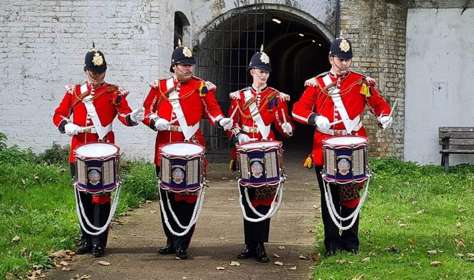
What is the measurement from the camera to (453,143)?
15211 millimetres

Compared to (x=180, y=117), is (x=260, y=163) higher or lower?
lower

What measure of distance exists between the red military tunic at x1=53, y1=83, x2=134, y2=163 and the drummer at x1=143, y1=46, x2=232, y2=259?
298 millimetres

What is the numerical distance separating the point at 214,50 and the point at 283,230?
7.49 m

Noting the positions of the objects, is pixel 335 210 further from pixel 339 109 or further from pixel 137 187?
pixel 137 187

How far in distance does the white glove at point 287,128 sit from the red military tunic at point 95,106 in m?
1.45

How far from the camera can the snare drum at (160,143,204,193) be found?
7848 millimetres

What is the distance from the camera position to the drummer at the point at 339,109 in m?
7.97

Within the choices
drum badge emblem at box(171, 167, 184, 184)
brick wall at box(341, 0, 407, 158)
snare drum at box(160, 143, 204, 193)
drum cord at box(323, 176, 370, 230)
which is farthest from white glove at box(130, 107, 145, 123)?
brick wall at box(341, 0, 407, 158)

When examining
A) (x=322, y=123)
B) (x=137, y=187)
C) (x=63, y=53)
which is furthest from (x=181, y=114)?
(x=63, y=53)

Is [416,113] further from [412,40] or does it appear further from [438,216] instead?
[438,216]

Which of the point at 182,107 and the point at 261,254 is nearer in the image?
the point at 261,254

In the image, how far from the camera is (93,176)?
26.3ft

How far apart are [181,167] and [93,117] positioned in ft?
3.46

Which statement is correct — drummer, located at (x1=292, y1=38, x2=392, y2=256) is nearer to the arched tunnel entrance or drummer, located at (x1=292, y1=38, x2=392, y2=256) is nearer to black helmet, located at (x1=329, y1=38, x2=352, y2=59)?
black helmet, located at (x1=329, y1=38, x2=352, y2=59)
